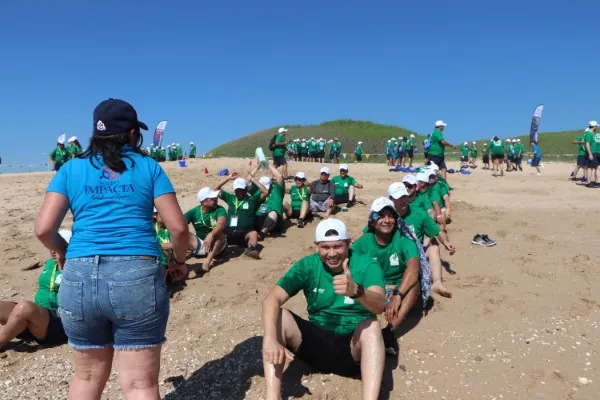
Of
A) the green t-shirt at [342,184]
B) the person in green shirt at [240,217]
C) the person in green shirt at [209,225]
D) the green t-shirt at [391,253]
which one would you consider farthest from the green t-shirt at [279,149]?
the green t-shirt at [391,253]

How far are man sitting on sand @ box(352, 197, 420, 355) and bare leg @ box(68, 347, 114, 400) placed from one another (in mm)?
2196

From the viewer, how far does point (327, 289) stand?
3238 mm

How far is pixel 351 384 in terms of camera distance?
333 centimetres

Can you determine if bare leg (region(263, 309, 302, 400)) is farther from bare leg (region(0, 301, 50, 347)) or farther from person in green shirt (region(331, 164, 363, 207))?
person in green shirt (region(331, 164, 363, 207))

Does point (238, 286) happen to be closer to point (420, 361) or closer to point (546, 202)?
point (420, 361)

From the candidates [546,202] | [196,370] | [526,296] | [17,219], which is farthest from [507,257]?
[17,219]

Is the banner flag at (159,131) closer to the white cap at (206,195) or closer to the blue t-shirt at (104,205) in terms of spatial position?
the white cap at (206,195)

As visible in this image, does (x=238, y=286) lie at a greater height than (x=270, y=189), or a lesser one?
lesser

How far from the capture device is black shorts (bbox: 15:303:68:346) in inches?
156

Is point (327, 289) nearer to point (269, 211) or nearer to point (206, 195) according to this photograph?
point (206, 195)

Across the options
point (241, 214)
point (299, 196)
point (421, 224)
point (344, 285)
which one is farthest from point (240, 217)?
point (344, 285)

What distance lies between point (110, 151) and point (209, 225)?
170 inches

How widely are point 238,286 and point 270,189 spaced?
253 cm

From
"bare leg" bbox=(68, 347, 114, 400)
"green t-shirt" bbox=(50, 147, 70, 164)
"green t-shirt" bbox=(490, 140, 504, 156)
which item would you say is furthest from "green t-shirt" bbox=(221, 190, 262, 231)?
"green t-shirt" bbox=(490, 140, 504, 156)
